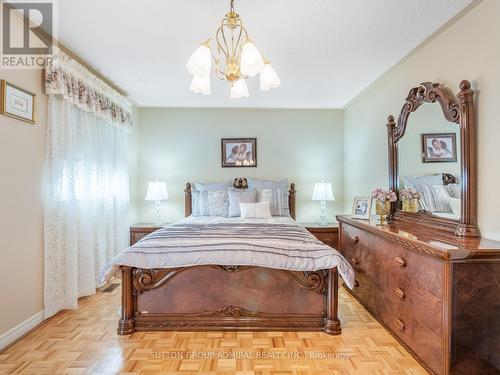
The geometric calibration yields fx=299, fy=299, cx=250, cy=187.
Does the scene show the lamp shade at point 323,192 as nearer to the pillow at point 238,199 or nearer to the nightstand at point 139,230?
the pillow at point 238,199

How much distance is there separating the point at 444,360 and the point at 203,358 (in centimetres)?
148

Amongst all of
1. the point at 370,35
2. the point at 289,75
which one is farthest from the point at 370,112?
the point at 370,35

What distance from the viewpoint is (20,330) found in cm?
227

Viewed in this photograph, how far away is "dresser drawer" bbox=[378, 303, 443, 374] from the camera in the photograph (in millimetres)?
1782

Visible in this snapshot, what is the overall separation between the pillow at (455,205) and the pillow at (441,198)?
28mm

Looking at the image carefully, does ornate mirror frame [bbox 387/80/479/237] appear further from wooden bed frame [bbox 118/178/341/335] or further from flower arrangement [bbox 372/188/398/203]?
wooden bed frame [bbox 118/178/341/335]

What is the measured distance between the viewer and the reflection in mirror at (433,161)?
2209 mm

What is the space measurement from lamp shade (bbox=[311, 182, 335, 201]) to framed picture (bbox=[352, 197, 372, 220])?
3.48 ft

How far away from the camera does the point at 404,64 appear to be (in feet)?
9.82

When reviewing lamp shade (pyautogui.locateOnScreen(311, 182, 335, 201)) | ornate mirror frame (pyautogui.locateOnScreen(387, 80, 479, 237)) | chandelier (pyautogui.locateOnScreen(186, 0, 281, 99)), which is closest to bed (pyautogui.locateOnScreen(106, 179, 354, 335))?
ornate mirror frame (pyautogui.locateOnScreen(387, 80, 479, 237))

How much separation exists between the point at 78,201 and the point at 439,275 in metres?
3.08

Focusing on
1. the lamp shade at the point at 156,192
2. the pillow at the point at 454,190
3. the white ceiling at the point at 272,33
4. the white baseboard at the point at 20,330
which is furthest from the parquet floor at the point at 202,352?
the white ceiling at the point at 272,33

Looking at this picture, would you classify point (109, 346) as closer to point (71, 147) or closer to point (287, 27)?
point (71, 147)

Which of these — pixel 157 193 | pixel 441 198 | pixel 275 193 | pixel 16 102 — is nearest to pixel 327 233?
pixel 275 193
